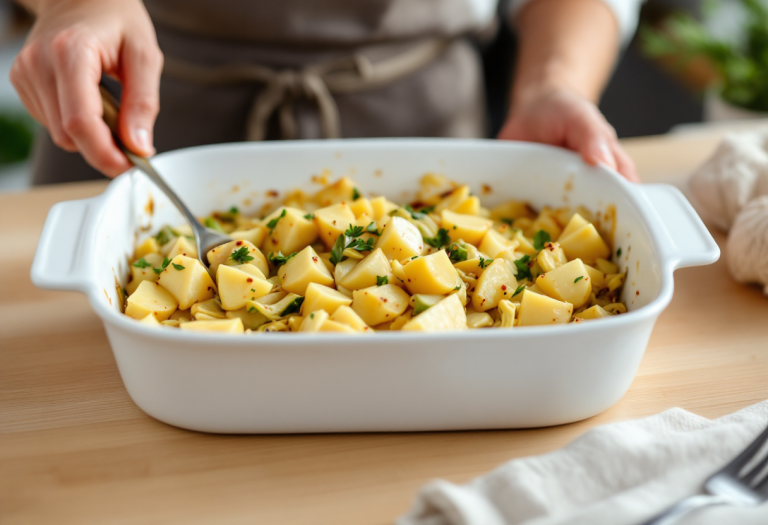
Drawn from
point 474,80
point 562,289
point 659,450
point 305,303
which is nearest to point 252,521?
point 305,303

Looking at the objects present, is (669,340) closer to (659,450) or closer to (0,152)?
(659,450)

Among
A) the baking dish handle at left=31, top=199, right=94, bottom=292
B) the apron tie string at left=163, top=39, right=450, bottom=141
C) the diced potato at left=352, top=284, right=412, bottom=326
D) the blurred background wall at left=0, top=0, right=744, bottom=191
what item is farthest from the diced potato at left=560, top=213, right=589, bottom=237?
the blurred background wall at left=0, top=0, right=744, bottom=191

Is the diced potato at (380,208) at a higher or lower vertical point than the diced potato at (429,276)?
lower

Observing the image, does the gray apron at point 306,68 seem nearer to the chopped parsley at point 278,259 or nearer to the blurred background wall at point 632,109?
the chopped parsley at point 278,259

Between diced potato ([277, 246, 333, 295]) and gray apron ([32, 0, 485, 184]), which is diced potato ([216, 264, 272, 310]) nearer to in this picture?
diced potato ([277, 246, 333, 295])

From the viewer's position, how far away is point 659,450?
857 mm

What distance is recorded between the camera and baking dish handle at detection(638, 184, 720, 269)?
1025mm

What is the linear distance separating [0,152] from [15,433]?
304 centimetres

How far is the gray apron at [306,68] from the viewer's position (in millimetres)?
1733

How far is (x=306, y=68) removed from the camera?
1.82m

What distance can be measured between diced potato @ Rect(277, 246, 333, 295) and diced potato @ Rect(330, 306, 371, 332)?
5.8 inches

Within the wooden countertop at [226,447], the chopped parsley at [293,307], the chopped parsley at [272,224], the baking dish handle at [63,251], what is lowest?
the wooden countertop at [226,447]

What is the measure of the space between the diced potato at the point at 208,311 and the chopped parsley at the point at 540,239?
0.60 m

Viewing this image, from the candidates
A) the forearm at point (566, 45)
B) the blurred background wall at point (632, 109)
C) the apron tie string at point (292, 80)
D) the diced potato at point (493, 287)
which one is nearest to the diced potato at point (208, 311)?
the diced potato at point (493, 287)
